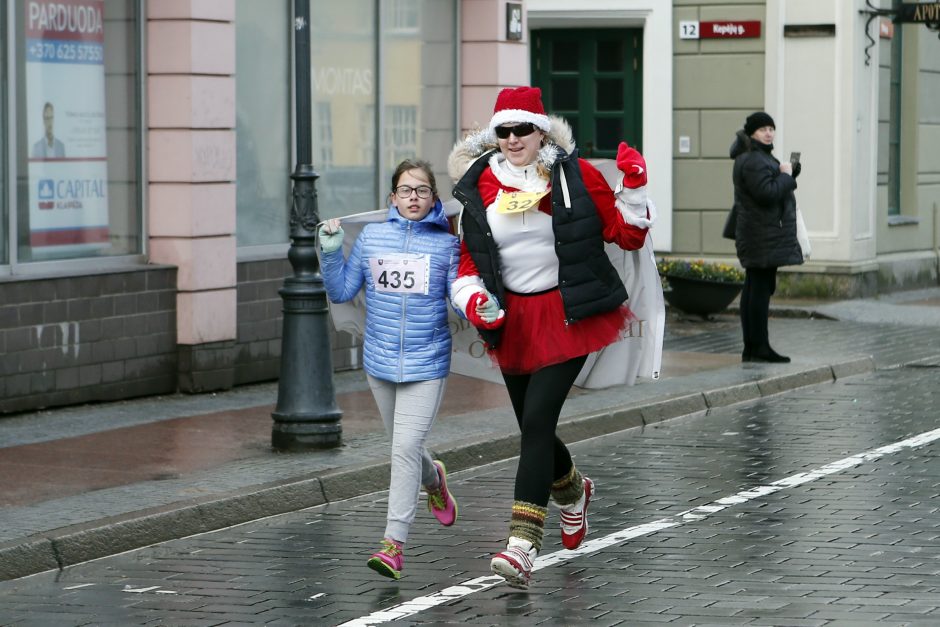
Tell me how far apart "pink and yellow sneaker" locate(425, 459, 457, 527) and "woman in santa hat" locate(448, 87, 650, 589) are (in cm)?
76

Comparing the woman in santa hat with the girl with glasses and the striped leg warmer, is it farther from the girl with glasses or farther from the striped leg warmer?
the girl with glasses

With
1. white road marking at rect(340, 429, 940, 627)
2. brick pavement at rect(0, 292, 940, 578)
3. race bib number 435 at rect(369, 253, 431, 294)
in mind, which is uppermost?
race bib number 435 at rect(369, 253, 431, 294)

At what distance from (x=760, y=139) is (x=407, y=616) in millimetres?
8257

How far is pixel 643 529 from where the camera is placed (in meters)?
8.42

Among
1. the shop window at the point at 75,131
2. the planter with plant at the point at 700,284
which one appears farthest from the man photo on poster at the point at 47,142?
the planter with plant at the point at 700,284

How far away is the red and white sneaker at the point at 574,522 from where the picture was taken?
7781mm

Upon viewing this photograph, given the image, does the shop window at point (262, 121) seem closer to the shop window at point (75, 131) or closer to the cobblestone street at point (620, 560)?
the shop window at point (75, 131)

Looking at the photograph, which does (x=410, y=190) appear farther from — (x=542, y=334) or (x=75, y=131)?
(x=75, y=131)

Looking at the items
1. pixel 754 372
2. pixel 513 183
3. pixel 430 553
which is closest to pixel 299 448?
pixel 430 553

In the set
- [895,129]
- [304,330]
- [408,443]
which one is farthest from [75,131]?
[895,129]

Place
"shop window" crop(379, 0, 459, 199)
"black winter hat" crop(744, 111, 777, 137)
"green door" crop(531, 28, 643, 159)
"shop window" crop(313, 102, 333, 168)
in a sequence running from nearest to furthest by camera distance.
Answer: "black winter hat" crop(744, 111, 777, 137)
"shop window" crop(313, 102, 333, 168)
"shop window" crop(379, 0, 459, 199)
"green door" crop(531, 28, 643, 159)

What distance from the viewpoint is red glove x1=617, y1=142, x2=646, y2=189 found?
716 centimetres

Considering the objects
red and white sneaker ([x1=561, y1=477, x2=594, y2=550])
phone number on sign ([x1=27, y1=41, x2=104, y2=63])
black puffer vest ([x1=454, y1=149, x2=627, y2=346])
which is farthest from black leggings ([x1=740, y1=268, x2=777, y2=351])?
black puffer vest ([x1=454, y1=149, x2=627, y2=346])

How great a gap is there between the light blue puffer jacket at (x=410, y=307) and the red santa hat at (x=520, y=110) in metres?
0.49
